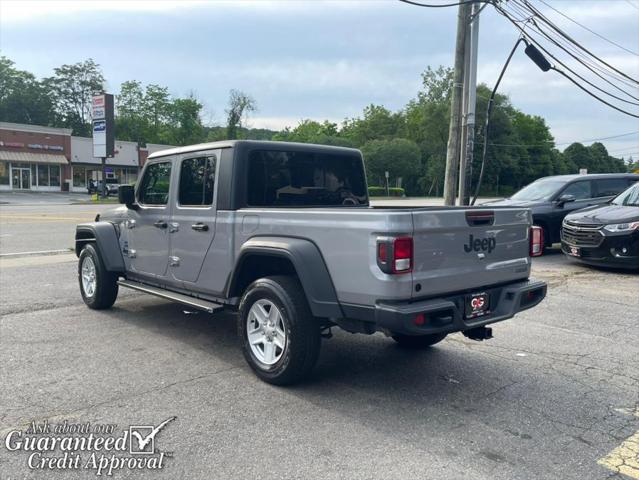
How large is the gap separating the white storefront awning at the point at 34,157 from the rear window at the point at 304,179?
175 ft

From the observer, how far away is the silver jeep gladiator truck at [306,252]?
3777 millimetres

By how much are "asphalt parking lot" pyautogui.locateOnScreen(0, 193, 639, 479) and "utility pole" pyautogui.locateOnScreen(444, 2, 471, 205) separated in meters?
6.93

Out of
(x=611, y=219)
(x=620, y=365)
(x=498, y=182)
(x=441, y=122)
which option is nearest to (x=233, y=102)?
(x=441, y=122)

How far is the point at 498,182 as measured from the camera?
79062mm

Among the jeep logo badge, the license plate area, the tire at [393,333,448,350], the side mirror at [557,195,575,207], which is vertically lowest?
the tire at [393,333,448,350]

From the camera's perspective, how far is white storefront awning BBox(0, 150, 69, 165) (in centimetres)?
5062

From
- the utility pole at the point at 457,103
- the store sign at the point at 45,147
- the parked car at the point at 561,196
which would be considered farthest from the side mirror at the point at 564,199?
the store sign at the point at 45,147

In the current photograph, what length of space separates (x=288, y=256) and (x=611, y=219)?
8175 mm

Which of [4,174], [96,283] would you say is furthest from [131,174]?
[96,283]

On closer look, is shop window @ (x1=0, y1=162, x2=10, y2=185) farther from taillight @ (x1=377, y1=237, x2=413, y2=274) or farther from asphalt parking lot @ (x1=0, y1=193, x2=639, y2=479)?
taillight @ (x1=377, y1=237, x2=413, y2=274)

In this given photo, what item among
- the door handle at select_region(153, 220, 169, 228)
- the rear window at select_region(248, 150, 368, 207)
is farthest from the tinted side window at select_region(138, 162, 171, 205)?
the rear window at select_region(248, 150, 368, 207)

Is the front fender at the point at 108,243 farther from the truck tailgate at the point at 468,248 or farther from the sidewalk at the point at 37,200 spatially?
the sidewalk at the point at 37,200

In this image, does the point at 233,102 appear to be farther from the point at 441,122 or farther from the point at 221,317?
the point at 221,317

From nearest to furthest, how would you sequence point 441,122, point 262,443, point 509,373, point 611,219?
1. point 262,443
2. point 509,373
3. point 611,219
4. point 441,122
